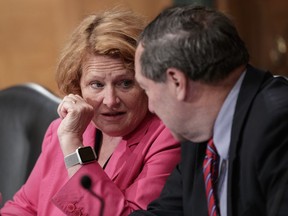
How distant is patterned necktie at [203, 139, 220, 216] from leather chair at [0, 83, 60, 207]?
1082 millimetres

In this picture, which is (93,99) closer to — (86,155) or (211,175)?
(86,155)

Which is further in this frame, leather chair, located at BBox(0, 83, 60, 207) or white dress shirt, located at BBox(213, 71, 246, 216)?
leather chair, located at BBox(0, 83, 60, 207)

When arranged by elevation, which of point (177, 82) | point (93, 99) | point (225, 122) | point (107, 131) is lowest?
point (107, 131)

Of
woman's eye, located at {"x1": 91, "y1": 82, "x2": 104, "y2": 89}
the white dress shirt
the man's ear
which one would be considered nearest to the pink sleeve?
woman's eye, located at {"x1": 91, "y1": 82, "x2": 104, "y2": 89}

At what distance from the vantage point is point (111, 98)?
6.87 feet

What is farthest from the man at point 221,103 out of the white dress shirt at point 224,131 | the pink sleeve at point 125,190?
the pink sleeve at point 125,190

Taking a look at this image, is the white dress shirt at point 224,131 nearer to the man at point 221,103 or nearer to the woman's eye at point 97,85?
the man at point 221,103

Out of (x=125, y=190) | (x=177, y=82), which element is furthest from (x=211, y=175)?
(x=125, y=190)

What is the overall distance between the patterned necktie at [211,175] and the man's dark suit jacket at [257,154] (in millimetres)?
37

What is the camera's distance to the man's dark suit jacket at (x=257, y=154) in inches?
58.2

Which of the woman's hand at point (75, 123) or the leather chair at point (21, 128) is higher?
the woman's hand at point (75, 123)

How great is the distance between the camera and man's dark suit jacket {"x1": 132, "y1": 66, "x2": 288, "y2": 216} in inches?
58.2

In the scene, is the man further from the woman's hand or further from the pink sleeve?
the woman's hand

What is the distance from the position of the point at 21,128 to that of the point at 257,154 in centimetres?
147
